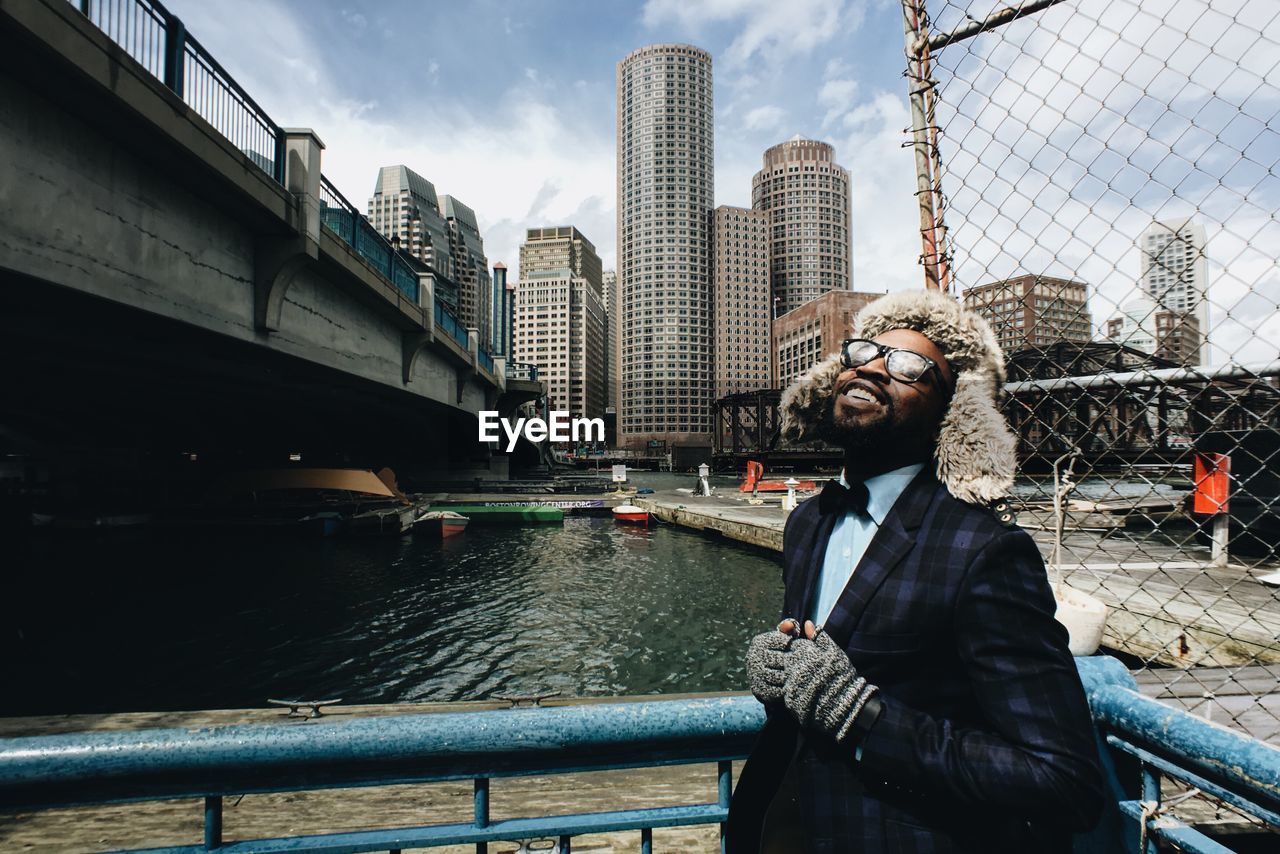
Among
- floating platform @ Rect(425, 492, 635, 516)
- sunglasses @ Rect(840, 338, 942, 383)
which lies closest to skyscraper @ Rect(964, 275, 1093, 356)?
sunglasses @ Rect(840, 338, 942, 383)

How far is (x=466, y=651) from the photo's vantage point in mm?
13273

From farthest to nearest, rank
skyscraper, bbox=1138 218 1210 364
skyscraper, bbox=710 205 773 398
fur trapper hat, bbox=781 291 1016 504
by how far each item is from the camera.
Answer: skyscraper, bbox=710 205 773 398 < skyscraper, bbox=1138 218 1210 364 < fur trapper hat, bbox=781 291 1016 504

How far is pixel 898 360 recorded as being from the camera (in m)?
1.64

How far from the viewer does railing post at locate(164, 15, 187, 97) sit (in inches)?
324

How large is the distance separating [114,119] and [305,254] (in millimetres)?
4241

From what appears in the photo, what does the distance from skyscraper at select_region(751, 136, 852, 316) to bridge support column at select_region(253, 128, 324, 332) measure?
173078 mm

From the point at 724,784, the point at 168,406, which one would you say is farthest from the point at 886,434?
the point at 168,406

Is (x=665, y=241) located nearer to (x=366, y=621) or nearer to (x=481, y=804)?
(x=366, y=621)

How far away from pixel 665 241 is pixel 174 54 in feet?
549

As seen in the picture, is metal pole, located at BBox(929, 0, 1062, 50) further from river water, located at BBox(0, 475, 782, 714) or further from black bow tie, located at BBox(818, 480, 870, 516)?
river water, located at BBox(0, 475, 782, 714)

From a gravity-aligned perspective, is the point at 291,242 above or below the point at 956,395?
above

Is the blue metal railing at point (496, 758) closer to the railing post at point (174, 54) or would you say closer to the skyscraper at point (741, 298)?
the railing post at point (174, 54)

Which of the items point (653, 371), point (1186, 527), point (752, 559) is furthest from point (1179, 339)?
point (653, 371)

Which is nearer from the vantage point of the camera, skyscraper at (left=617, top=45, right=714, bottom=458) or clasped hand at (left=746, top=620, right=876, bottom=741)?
clasped hand at (left=746, top=620, right=876, bottom=741)
